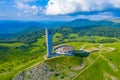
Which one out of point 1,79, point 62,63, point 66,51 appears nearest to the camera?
point 1,79

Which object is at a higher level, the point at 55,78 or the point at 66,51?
the point at 66,51

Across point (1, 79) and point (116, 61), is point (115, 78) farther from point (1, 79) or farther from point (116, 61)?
point (1, 79)

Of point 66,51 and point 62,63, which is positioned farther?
point 66,51

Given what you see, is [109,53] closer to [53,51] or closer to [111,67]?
[111,67]

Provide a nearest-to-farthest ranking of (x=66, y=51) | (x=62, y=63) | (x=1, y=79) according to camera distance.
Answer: (x=1, y=79) < (x=62, y=63) < (x=66, y=51)

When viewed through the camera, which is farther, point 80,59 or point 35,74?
point 80,59

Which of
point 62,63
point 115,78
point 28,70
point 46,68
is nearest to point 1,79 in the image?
point 28,70

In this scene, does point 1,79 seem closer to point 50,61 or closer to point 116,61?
point 50,61

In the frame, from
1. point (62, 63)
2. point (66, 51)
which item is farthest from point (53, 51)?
point (62, 63)

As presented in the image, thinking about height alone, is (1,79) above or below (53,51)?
below
